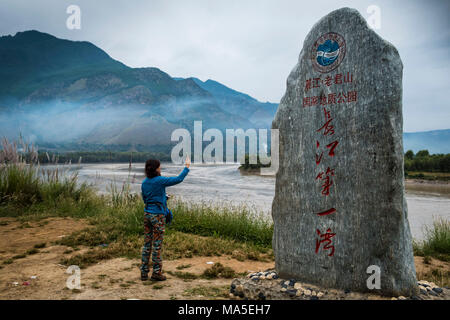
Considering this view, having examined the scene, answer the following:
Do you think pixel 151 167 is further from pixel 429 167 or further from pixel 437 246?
pixel 429 167

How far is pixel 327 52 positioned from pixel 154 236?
3.59 m

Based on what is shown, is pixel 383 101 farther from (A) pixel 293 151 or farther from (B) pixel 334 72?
(A) pixel 293 151

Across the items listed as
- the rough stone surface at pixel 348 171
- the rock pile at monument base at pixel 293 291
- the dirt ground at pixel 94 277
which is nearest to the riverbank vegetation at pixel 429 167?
the dirt ground at pixel 94 277

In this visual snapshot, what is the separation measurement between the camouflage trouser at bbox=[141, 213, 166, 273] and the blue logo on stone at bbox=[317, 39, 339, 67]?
10.4ft

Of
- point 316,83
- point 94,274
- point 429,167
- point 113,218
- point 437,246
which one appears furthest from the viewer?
point 429,167

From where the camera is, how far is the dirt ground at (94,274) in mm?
4305

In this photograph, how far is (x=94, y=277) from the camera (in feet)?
16.2

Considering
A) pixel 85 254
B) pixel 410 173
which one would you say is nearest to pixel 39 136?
pixel 410 173

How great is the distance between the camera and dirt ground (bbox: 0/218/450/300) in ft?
14.1

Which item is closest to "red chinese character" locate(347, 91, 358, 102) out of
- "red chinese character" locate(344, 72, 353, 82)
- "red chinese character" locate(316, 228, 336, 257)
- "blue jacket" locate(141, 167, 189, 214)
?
"red chinese character" locate(344, 72, 353, 82)

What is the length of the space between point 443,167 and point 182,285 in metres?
36.1

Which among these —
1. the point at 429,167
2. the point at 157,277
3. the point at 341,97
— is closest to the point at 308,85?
the point at 341,97

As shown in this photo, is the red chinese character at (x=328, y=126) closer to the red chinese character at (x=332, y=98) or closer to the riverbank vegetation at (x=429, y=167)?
the red chinese character at (x=332, y=98)

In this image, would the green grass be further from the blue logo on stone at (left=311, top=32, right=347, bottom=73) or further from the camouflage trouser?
the camouflage trouser
